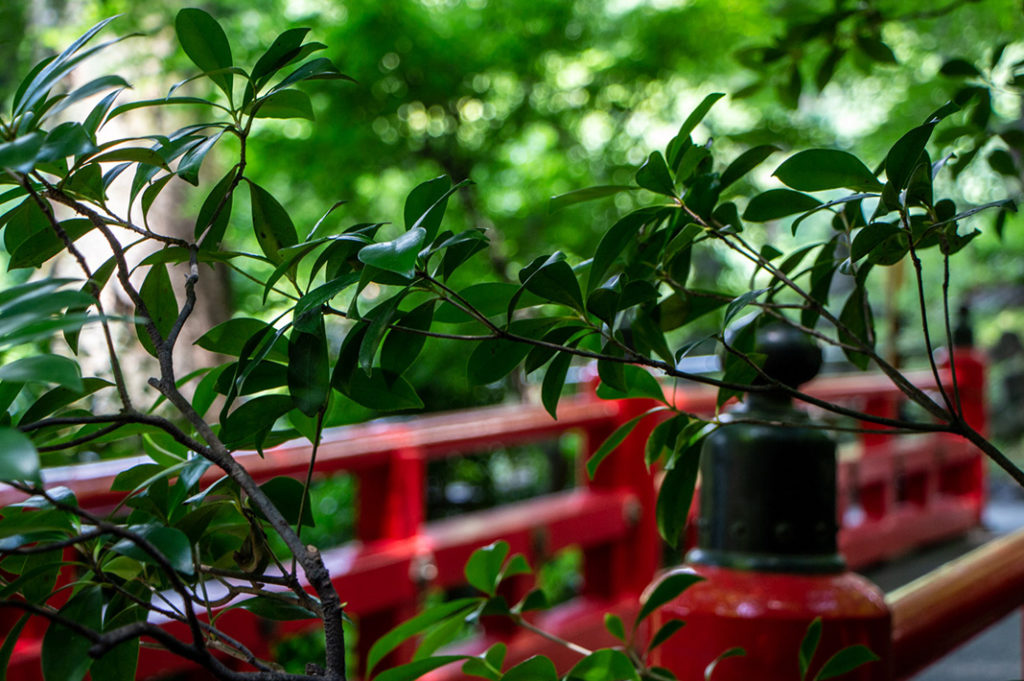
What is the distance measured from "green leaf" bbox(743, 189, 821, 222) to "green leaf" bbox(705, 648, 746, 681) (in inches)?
10.8

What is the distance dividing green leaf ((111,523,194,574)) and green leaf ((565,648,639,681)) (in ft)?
0.84

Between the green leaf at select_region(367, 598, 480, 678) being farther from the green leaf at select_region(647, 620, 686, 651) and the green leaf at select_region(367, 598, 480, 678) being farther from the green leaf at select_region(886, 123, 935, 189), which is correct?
the green leaf at select_region(886, 123, 935, 189)

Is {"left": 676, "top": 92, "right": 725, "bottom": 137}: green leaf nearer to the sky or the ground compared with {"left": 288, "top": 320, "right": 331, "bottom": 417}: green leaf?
nearer to the sky

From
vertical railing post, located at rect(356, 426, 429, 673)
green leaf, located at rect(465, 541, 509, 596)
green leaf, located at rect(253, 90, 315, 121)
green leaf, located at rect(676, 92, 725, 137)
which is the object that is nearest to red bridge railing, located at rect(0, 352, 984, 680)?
vertical railing post, located at rect(356, 426, 429, 673)

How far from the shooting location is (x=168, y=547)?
40 centimetres

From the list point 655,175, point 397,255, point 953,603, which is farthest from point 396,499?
point 397,255

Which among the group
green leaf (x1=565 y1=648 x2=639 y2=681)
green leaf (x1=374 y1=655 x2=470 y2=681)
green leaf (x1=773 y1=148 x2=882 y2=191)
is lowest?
green leaf (x1=565 y1=648 x2=639 y2=681)

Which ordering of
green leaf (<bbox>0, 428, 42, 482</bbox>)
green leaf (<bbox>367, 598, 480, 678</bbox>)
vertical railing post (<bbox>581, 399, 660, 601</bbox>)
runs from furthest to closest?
vertical railing post (<bbox>581, 399, 660, 601</bbox>)
green leaf (<bbox>367, 598, 480, 678</bbox>)
green leaf (<bbox>0, 428, 42, 482</bbox>)

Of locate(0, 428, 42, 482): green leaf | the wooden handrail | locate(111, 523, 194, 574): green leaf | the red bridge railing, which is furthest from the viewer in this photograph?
the red bridge railing

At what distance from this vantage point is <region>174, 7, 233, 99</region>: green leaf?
0.50m

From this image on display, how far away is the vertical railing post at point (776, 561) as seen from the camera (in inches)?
26.6

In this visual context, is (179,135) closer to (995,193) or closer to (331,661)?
(331,661)

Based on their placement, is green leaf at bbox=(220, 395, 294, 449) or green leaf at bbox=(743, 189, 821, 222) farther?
green leaf at bbox=(743, 189, 821, 222)

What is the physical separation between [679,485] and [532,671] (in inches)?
5.9
